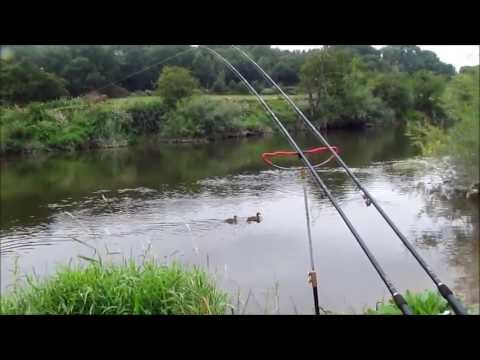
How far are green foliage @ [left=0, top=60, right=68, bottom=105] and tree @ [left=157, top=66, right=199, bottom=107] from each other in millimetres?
3513

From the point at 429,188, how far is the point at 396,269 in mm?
3976

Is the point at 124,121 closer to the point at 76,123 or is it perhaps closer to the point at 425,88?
the point at 76,123

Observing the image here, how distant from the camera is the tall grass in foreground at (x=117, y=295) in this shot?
238cm

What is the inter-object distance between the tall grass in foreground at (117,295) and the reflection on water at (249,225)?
12.6 inches

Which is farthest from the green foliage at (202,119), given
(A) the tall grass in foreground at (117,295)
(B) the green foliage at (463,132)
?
(A) the tall grass in foreground at (117,295)

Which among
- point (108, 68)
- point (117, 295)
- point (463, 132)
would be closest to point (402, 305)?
point (117, 295)

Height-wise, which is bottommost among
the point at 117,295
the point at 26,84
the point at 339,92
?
the point at 117,295

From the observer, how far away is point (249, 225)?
292 inches

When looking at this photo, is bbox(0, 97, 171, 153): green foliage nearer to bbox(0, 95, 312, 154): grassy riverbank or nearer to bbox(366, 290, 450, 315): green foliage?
bbox(0, 95, 312, 154): grassy riverbank

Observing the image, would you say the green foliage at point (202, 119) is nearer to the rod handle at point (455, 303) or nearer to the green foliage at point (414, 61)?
the green foliage at point (414, 61)

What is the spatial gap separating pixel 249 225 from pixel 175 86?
1124cm

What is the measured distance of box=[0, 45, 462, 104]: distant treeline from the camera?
15.1 meters
